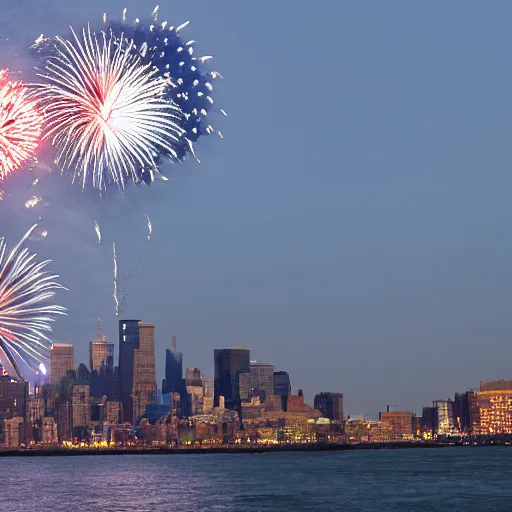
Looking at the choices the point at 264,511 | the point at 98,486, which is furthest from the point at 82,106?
the point at 98,486

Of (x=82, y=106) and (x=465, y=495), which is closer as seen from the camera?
(x=82, y=106)

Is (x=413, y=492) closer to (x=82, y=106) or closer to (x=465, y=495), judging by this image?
(x=465, y=495)

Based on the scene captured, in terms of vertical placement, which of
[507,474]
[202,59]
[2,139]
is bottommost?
[507,474]

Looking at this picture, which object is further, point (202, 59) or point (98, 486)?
point (98, 486)

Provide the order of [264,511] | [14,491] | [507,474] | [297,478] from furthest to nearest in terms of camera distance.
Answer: [507,474] < [297,478] < [14,491] < [264,511]

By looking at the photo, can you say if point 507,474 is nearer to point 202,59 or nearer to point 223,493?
point 223,493

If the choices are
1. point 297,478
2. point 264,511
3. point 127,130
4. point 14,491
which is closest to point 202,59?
point 127,130

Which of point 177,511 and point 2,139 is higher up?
point 2,139

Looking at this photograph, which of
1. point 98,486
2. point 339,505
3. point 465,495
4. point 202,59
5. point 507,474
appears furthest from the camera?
point 507,474

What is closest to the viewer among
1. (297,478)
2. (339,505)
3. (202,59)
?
(202,59)
